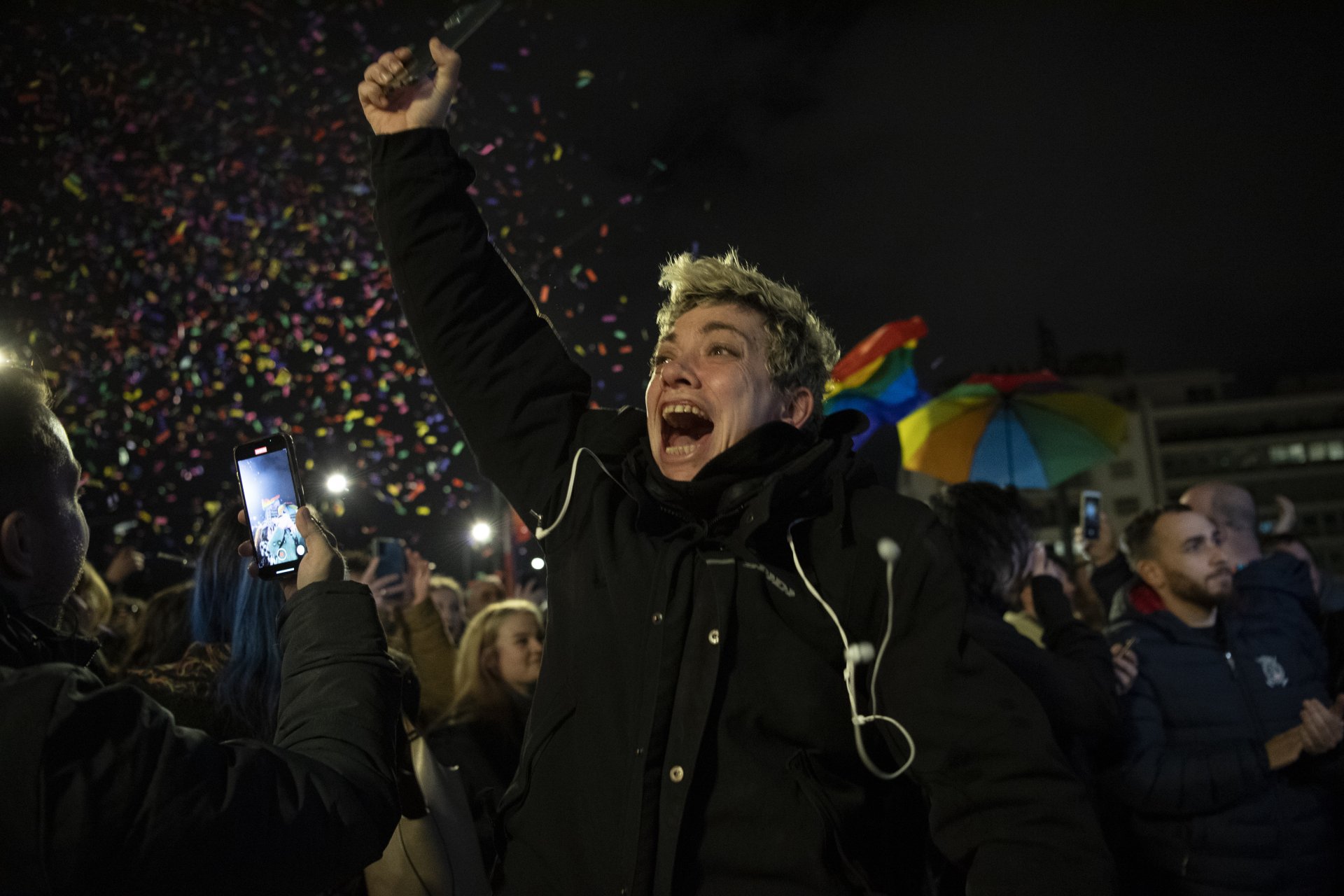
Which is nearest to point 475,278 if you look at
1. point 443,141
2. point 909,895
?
point 443,141

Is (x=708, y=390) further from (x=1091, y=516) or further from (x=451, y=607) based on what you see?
(x=451, y=607)

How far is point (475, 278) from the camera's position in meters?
2.71

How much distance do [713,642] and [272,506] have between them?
1.21m

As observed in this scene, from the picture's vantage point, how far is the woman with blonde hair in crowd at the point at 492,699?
15.1 feet

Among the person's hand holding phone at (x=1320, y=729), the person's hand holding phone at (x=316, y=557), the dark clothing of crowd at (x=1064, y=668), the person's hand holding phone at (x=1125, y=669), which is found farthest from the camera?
the person's hand holding phone at (x=1125, y=669)

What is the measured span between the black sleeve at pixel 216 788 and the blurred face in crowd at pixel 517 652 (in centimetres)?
353

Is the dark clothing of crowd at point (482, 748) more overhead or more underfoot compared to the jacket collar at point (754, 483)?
more underfoot

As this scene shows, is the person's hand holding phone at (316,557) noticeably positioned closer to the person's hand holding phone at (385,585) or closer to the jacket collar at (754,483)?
the jacket collar at (754,483)

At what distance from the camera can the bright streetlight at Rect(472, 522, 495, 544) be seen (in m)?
20.1

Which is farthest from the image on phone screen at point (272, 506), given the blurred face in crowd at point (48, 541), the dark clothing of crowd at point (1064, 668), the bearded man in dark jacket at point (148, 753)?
the dark clothing of crowd at point (1064, 668)

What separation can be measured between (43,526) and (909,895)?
2022 mm

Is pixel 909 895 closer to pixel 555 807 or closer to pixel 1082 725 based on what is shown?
→ pixel 555 807

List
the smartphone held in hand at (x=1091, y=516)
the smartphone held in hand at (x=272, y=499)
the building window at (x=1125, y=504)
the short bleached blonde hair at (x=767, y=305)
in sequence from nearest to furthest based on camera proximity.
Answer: the smartphone held in hand at (x=272, y=499), the short bleached blonde hair at (x=767, y=305), the smartphone held in hand at (x=1091, y=516), the building window at (x=1125, y=504)

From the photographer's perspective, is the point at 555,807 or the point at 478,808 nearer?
the point at 555,807
